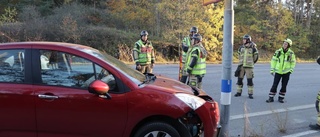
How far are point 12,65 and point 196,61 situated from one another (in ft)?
15.8

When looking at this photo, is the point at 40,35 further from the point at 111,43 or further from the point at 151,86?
the point at 151,86

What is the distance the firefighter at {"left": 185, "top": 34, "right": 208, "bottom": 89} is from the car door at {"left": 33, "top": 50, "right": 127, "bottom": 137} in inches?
167

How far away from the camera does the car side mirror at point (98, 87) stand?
12.6ft

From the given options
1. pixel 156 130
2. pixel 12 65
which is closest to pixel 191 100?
pixel 156 130

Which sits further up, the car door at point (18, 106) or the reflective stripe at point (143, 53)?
the reflective stripe at point (143, 53)

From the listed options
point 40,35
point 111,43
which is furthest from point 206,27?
point 40,35

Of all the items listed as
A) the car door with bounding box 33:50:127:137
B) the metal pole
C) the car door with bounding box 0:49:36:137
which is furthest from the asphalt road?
the car door with bounding box 0:49:36:137

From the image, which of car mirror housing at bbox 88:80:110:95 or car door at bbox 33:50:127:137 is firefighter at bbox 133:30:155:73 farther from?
car mirror housing at bbox 88:80:110:95

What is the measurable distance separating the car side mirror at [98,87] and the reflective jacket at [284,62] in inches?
249

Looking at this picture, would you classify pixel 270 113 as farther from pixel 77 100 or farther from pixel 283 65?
pixel 77 100

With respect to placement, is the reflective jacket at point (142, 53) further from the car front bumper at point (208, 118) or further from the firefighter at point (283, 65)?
the car front bumper at point (208, 118)

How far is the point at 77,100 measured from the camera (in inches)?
155

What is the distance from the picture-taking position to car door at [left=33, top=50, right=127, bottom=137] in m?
3.93

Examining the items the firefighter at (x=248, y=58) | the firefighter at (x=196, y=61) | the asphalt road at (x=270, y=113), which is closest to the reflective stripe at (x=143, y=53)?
the firefighter at (x=196, y=61)
